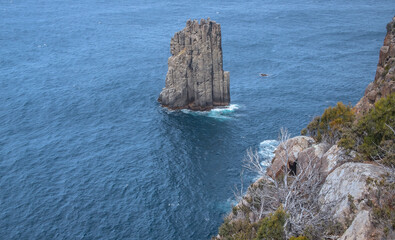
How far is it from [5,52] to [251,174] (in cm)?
11909

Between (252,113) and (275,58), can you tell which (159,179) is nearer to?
(252,113)

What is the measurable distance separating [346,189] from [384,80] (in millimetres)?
25542

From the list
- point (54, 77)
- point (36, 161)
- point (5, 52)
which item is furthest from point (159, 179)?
point (5, 52)

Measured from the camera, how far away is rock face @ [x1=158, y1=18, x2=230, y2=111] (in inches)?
4114

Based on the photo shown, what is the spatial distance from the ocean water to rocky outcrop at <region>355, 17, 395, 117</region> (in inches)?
1125

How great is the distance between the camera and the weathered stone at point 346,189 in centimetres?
2958

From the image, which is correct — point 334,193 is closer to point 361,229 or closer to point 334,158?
point 334,158

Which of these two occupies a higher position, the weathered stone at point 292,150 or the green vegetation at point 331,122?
the green vegetation at point 331,122

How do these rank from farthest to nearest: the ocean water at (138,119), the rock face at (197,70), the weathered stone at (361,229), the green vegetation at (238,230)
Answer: the rock face at (197,70) → the ocean water at (138,119) → the green vegetation at (238,230) → the weathered stone at (361,229)

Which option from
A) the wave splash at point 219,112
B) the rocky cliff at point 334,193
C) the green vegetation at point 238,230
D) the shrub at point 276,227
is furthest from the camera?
the wave splash at point 219,112

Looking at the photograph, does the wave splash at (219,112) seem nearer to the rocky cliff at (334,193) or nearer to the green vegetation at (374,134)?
the rocky cliff at (334,193)

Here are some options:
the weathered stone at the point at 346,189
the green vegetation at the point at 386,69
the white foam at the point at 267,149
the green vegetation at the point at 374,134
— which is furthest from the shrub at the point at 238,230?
the white foam at the point at 267,149

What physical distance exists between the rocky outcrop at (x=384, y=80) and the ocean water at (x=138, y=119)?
93.7 ft

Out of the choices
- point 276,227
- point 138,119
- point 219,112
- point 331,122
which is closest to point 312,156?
point 331,122
